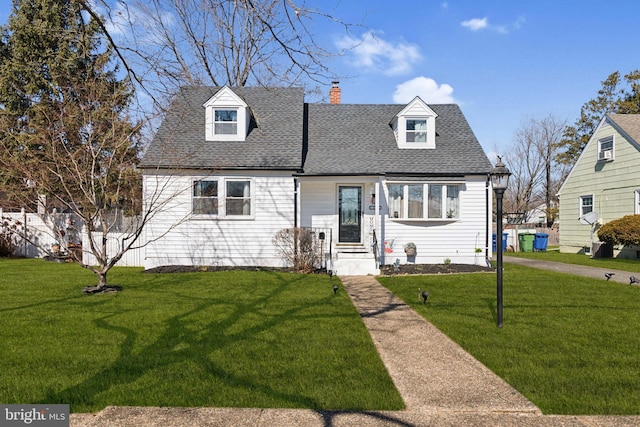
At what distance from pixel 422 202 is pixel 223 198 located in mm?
6714

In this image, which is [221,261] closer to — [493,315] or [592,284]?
[493,315]

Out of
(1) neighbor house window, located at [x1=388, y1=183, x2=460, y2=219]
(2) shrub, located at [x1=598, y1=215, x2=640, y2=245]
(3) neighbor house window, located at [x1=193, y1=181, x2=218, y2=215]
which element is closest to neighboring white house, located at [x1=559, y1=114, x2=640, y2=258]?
(2) shrub, located at [x1=598, y1=215, x2=640, y2=245]

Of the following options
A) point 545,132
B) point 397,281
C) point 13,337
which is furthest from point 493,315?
point 545,132

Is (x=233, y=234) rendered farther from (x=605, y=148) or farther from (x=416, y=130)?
(x=605, y=148)

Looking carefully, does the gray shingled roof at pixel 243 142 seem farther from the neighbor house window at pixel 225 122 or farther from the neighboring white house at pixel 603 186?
the neighboring white house at pixel 603 186

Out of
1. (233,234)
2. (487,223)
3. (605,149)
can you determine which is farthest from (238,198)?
(605,149)

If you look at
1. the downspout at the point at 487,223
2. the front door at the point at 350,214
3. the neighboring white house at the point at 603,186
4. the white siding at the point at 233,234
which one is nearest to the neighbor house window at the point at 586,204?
the neighboring white house at the point at 603,186

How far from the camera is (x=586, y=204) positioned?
20.0 m

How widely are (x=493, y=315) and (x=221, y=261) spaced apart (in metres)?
8.92

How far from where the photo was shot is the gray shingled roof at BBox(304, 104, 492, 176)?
527 inches

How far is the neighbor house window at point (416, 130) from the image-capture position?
1446 centimetres

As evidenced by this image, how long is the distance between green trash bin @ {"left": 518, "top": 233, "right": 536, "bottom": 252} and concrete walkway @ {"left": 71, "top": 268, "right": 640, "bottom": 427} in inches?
787

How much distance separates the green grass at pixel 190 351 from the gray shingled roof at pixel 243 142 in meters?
5.44

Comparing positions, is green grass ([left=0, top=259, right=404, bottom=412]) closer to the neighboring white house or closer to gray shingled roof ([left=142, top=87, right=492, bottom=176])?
gray shingled roof ([left=142, top=87, right=492, bottom=176])
